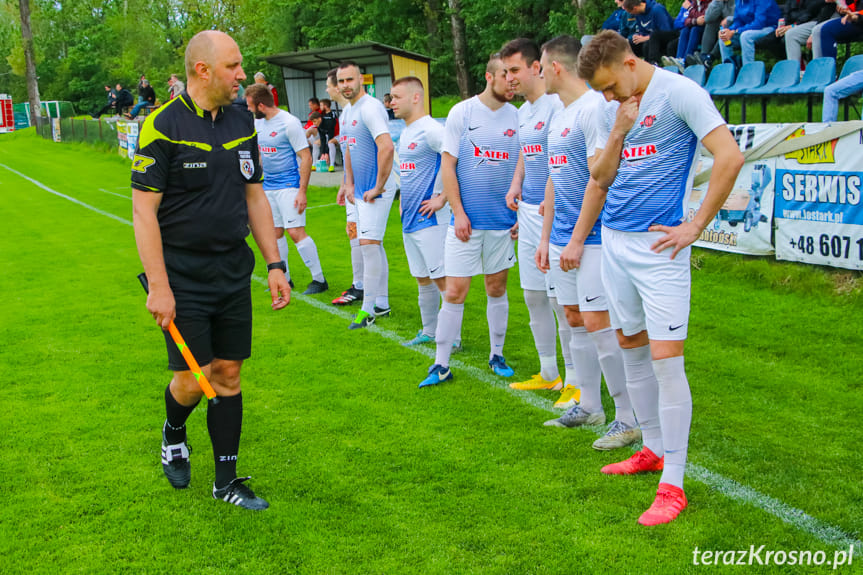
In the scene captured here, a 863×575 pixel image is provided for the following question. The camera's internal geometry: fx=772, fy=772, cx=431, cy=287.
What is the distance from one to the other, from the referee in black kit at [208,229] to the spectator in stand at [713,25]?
10.8 meters

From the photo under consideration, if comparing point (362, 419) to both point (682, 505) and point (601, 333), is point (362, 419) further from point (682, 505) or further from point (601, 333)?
point (682, 505)

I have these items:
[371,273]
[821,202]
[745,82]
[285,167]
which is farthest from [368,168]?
[745,82]

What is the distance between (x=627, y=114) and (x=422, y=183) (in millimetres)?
3158

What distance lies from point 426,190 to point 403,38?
36.7m

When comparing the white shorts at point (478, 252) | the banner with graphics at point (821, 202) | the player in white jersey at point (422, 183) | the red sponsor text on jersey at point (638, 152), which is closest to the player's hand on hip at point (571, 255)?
the red sponsor text on jersey at point (638, 152)

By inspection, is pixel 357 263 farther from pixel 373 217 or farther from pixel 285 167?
pixel 285 167

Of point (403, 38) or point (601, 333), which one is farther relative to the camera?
point (403, 38)

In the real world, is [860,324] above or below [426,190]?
below

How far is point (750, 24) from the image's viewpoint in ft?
39.6

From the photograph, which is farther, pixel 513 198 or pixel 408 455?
pixel 513 198

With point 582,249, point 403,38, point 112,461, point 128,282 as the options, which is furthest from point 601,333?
point 403,38

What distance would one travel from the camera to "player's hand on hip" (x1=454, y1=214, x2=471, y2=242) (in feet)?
18.6

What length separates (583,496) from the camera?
3.92 metres

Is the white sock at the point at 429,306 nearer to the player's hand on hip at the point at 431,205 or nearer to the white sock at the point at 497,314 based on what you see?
the player's hand on hip at the point at 431,205
